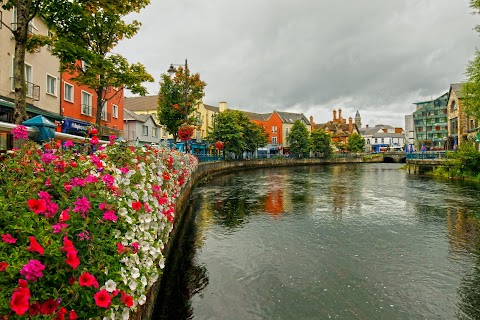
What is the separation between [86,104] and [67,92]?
310 centimetres

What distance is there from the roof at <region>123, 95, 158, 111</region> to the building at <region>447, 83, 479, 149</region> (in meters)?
57.0

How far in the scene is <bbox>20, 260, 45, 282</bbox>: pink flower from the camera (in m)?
2.18

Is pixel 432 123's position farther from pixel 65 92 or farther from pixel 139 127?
pixel 65 92

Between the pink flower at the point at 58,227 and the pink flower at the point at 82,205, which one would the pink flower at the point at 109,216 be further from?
the pink flower at the point at 58,227

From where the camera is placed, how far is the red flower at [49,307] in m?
2.31

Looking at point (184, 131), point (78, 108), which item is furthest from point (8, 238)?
point (78, 108)

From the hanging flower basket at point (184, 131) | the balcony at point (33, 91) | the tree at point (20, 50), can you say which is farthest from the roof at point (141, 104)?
the tree at point (20, 50)

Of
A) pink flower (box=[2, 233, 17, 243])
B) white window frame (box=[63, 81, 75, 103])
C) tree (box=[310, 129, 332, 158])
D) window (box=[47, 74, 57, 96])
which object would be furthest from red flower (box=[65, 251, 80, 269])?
tree (box=[310, 129, 332, 158])

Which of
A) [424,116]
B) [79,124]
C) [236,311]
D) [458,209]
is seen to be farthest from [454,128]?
[236,311]

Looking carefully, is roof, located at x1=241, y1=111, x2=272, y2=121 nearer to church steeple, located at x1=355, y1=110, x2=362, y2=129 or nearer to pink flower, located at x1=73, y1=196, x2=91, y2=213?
church steeple, located at x1=355, y1=110, x2=362, y2=129

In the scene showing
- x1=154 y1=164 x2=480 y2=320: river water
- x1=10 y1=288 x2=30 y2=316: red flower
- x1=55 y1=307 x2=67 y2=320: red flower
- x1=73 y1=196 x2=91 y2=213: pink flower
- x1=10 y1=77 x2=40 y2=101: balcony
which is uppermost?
x1=10 y1=77 x2=40 y2=101: balcony

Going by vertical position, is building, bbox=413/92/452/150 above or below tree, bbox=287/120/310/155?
above

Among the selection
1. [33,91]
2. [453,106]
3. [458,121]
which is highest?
[453,106]

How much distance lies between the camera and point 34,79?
21172 millimetres
